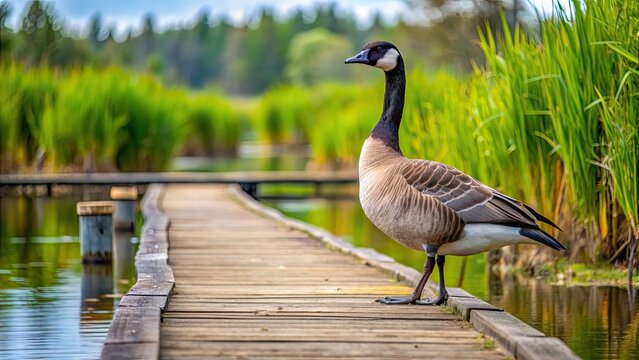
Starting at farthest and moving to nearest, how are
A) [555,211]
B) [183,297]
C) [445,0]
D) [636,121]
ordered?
[445,0] → [555,211] → [636,121] → [183,297]

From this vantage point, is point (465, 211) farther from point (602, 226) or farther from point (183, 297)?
point (602, 226)

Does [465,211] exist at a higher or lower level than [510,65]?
lower

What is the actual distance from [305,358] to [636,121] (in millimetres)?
5089

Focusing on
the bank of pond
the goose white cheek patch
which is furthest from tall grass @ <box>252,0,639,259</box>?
the goose white cheek patch

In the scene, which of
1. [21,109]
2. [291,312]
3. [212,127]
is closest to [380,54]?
[291,312]

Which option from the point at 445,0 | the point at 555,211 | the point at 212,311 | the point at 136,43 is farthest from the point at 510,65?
the point at 136,43

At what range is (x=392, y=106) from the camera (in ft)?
25.8

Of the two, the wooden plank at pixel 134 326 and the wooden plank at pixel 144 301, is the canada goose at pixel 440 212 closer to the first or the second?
the wooden plank at pixel 144 301

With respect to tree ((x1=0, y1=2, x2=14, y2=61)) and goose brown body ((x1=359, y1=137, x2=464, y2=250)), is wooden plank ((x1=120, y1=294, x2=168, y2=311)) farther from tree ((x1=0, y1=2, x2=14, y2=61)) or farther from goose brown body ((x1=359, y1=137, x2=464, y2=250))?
tree ((x1=0, y1=2, x2=14, y2=61))

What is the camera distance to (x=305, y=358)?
567 cm

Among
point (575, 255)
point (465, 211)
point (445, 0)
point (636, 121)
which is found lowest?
point (575, 255)

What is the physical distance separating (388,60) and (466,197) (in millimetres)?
1234

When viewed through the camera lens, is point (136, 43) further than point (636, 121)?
Yes

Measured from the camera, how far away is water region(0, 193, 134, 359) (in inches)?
316
